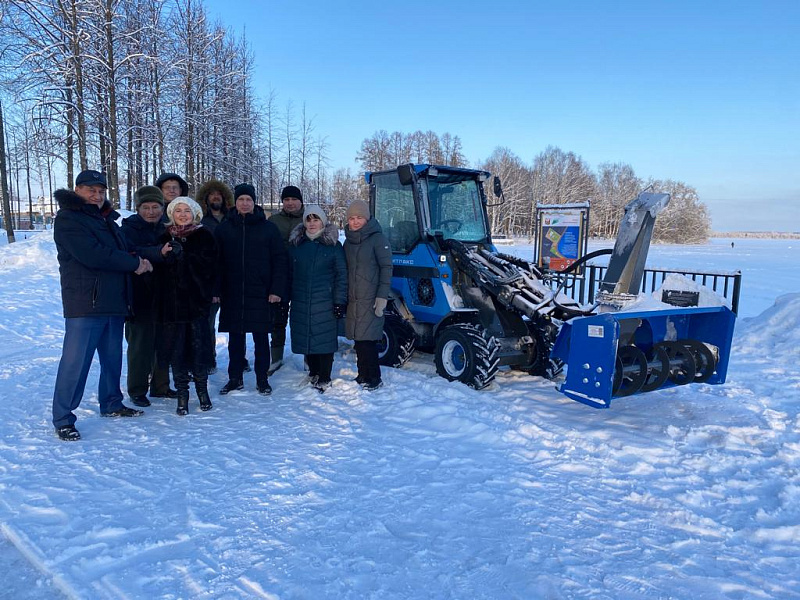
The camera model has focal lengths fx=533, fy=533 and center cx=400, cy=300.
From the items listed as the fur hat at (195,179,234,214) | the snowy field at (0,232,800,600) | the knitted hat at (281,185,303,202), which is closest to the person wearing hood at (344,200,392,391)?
the snowy field at (0,232,800,600)

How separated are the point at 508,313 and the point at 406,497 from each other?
10.3 ft

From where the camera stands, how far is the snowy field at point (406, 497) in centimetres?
257

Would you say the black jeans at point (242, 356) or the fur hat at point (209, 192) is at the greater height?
the fur hat at point (209, 192)

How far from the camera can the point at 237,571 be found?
2.57 meters

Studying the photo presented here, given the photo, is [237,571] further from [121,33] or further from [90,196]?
[121,33]

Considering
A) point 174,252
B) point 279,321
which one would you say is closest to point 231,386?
point 279,321

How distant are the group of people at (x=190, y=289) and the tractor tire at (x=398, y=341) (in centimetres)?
92

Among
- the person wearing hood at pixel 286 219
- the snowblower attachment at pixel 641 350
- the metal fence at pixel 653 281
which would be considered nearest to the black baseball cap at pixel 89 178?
the person wearing hood at pixel 286 219

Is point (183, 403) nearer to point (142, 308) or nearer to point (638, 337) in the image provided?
point (142, 308)

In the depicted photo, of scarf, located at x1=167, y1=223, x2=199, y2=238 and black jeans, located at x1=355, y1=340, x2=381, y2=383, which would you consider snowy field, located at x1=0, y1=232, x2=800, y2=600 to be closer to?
black jeans, located at x1=355, y1=340, x2=381, y2=383

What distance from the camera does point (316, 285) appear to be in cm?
537

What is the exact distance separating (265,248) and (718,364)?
4337 millimetres

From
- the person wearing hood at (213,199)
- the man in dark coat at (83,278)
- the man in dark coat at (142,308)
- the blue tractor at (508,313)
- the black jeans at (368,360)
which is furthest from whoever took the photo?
the person wearing hood at (213,199)

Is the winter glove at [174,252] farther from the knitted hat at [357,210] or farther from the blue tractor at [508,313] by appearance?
the blue tractor at [508,313]
